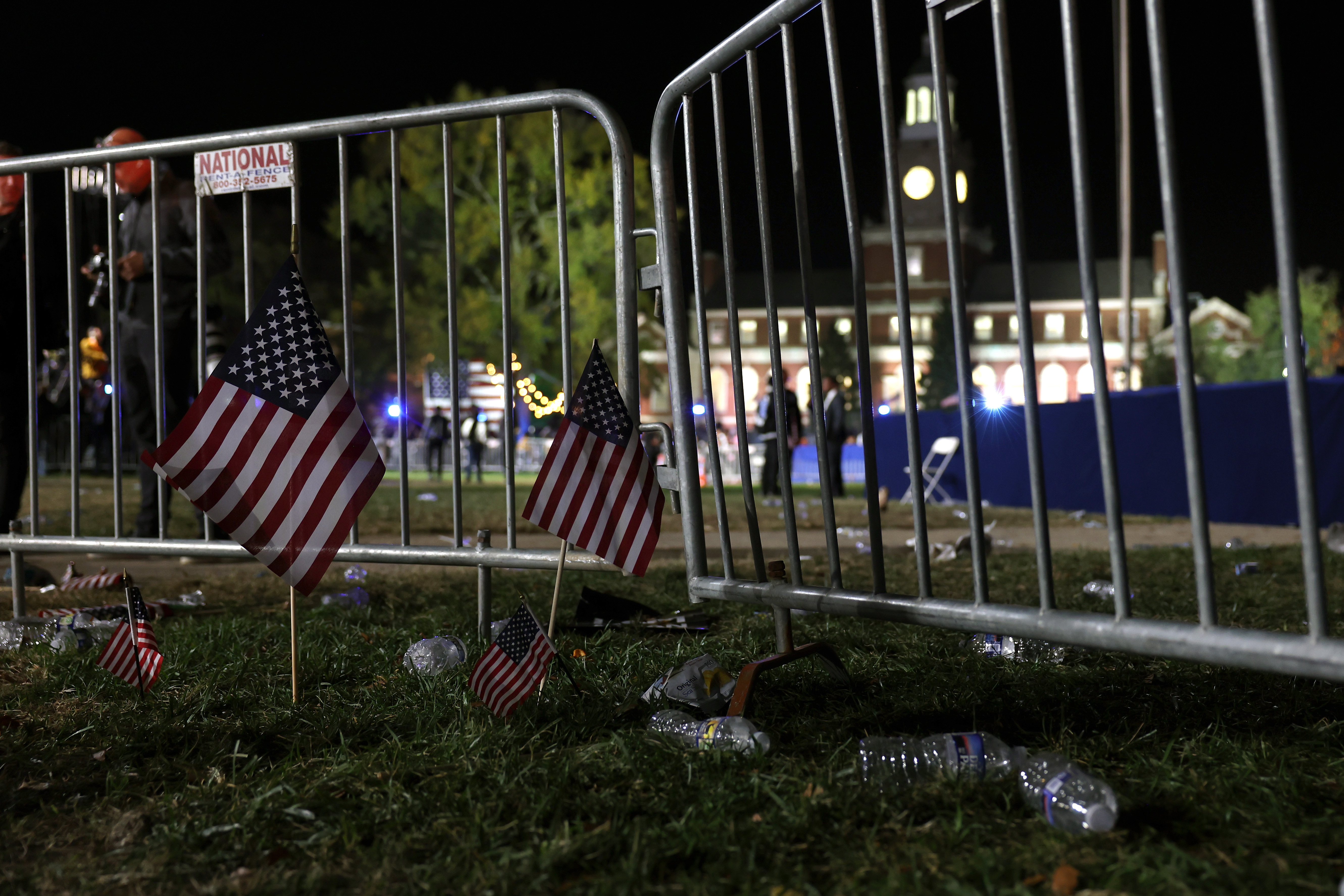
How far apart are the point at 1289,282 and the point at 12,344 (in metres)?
5.42

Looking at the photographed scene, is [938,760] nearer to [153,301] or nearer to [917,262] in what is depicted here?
[153,301]

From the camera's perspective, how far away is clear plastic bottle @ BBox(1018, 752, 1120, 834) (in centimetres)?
181

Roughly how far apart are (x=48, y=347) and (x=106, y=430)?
1811 centimetres

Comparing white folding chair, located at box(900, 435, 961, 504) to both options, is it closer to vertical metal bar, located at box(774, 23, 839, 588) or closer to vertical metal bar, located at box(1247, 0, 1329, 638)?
vertical metal bar, located at box(774, 23, 839, 588)

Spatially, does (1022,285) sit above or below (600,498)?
above

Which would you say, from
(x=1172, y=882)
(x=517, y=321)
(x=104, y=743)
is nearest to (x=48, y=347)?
(x=104, y=743)

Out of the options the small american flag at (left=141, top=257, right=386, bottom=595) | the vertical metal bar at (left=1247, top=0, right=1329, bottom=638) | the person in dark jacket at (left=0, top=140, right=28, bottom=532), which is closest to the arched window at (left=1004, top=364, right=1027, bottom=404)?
the person in dark jacket at (left=0, top=140, right=28, bottom=532)

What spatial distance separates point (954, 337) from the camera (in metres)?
2.39

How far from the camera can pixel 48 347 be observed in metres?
5.38

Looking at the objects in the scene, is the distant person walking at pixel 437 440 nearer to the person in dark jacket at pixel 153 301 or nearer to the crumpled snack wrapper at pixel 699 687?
the person in dark jacket at pixel 153 301

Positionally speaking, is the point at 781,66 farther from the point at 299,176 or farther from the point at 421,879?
the point at 421,879

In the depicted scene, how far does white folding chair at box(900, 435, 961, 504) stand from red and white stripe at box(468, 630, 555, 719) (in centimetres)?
1113

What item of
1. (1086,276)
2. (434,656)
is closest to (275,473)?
(434,656)

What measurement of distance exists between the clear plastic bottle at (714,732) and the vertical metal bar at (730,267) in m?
0.56
